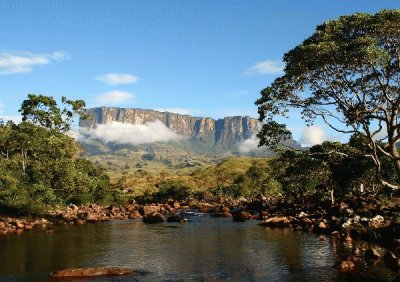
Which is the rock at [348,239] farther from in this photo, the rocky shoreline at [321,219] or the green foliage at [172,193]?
the green foliage at [172,193]

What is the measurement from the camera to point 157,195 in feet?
478

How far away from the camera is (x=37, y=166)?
71875 millimetres

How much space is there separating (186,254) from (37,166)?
40.5 metres

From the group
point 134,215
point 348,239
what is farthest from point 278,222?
point 134,215

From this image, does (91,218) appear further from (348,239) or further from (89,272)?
(348,239)

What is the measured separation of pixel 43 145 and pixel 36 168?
8160mm

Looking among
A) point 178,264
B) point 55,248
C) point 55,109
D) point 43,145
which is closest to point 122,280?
point 178,264

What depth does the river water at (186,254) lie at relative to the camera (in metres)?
32.0

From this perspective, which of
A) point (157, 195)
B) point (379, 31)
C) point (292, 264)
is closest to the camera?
point (379, 31)

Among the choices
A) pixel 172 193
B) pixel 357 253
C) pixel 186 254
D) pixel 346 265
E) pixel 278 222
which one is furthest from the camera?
pixel 172 193

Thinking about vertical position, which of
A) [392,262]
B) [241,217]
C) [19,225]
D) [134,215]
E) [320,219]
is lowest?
[134,215]

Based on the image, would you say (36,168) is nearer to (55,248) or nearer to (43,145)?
(43,145)

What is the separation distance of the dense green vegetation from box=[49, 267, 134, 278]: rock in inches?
1531

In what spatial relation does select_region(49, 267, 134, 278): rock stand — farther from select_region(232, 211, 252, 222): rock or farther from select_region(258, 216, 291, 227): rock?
select_region(232, 211, 252, 222): rock
